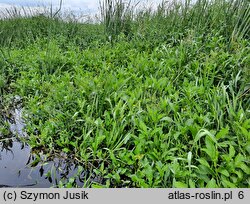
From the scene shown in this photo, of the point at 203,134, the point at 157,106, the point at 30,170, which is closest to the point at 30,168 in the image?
the point at 30,170

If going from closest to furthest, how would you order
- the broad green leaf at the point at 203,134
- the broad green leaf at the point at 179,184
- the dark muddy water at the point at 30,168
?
the broad green leaf at the point at 179,184 → the broad green leaf at the point at 203,134 → the dark muddy water at the point at 30,168

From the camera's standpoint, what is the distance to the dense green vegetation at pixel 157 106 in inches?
75.9

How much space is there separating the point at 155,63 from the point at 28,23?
4953 mm

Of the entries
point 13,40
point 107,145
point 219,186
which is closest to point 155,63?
point 107,145

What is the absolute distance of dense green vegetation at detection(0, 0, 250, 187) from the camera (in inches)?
75.9

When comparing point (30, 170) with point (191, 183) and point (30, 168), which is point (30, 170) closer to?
point (30, 168)

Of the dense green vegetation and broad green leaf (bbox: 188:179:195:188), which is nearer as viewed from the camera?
broad green leaf (bbox: 188:179:195:188)

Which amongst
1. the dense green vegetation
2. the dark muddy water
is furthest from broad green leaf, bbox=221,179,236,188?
the dark muddy water

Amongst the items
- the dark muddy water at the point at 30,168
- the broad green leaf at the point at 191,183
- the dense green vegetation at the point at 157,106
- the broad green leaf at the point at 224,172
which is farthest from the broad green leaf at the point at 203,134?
the dark muddy water at the point at 30,168

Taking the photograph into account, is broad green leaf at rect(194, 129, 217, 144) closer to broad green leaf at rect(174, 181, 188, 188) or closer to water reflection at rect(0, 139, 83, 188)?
broad green leaf at rect(174, 181, 188, 188)

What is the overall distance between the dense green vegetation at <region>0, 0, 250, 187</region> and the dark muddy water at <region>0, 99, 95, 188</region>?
0.10 metres

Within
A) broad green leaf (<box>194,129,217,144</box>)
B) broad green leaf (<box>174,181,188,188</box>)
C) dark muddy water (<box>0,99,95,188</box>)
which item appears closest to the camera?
broad green leaf (<box>174,181,188,188</box>)

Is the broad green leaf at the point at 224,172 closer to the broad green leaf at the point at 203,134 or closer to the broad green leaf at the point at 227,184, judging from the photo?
the broad green leaf at the point at 227,184

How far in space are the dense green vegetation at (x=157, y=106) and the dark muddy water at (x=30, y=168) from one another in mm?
99
